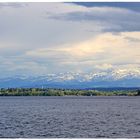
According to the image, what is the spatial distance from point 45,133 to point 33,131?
1408mm

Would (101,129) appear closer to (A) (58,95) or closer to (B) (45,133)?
(B) (45,133)

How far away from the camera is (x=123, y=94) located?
176500 mm

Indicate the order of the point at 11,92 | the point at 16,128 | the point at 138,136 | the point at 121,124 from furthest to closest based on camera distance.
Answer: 1. the point at 11,92
2. the point at 121,124
3. the point at 16,128
4. the point at 138,136

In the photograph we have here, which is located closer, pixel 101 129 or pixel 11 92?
pixel 101 129

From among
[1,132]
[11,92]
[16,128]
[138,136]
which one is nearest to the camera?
[138,136]

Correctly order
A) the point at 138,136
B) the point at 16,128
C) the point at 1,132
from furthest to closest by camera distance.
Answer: the point at 16,128
the point at 1,132
the point at 138,136

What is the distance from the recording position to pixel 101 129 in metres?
35.8

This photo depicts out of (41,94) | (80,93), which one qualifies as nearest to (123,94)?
(80,93)

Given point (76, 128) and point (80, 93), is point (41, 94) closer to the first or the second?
point (80, 93)

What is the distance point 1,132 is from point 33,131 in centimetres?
227

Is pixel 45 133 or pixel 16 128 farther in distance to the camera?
pixel 16 128

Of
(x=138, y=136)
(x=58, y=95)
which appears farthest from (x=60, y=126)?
(x=58, y=95)

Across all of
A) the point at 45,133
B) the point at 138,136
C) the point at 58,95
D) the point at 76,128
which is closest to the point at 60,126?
the point at 76,128

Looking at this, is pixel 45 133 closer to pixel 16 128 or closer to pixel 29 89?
pixel 16 128
